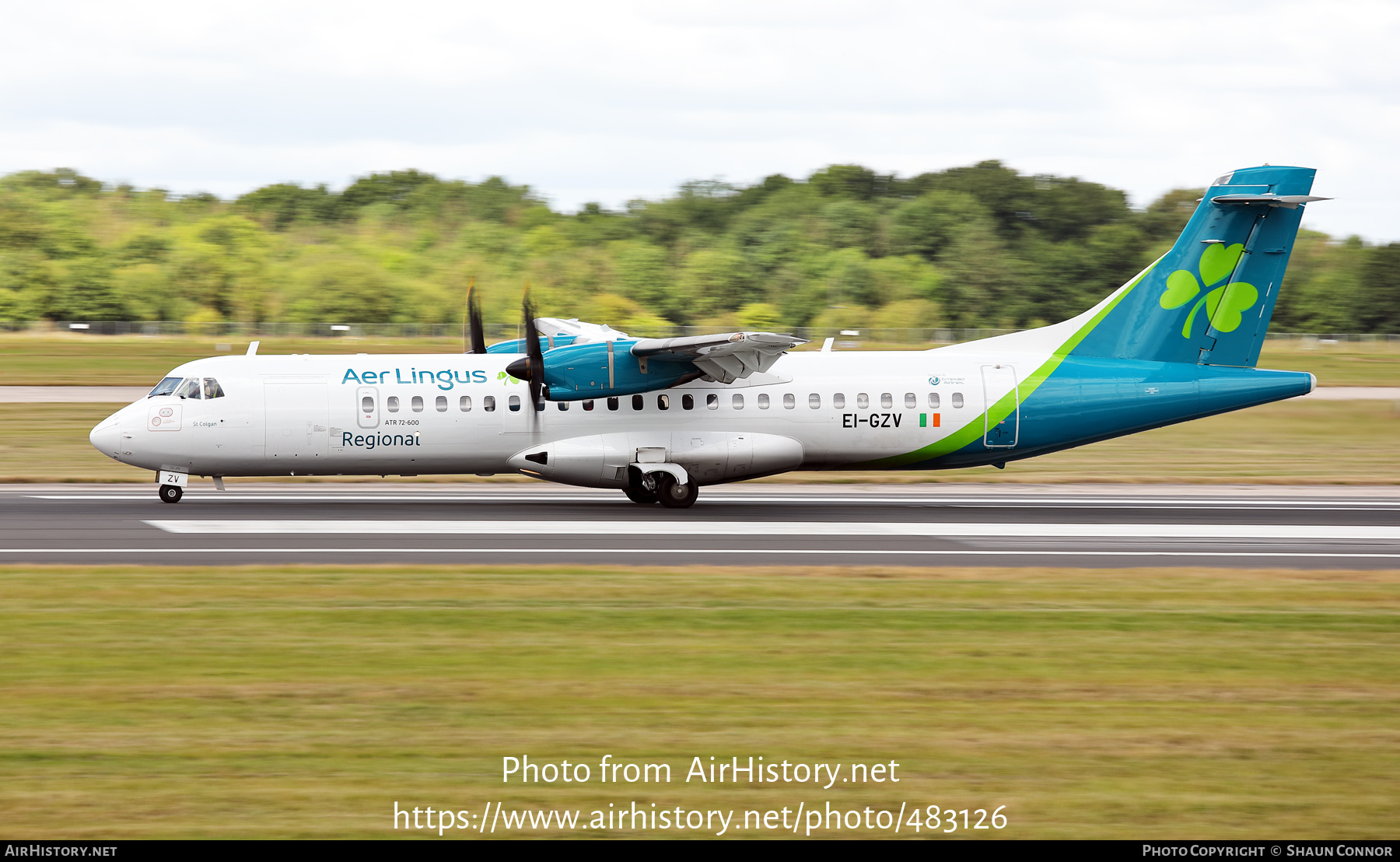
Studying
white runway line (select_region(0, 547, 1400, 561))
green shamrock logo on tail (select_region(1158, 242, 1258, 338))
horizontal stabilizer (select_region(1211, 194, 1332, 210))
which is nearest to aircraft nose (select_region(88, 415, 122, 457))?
white runway line (select_region(0, 547, 1400, 561))

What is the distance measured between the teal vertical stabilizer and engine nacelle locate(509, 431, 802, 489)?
20.6 feet

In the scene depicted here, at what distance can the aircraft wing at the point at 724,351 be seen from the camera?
69.2ft

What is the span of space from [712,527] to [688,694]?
9929 millimetres

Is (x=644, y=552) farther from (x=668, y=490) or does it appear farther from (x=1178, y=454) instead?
(x=1178, y=454)

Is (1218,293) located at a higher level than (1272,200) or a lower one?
lower

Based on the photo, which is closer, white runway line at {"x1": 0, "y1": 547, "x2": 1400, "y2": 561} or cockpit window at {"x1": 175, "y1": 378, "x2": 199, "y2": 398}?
white runway line at {"x1": 0, "y1": 547, "x2": 1400, "y2": 561}

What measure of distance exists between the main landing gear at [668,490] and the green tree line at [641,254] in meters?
43.4

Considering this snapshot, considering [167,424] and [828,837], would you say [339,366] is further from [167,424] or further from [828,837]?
[828,837]

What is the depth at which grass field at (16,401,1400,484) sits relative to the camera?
94.4ft

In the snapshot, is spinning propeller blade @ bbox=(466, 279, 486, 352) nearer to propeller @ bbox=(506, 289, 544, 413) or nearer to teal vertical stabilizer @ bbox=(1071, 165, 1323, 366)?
propeller @ bbox=(506, 289, 544, 413)

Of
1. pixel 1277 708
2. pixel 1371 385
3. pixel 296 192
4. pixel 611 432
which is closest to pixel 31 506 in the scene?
pixel 611 432

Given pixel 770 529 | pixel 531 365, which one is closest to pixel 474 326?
pixel 531 365

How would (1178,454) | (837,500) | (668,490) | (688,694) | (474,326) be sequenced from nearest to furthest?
1. (688,694)
2. (668,490)
3. (837,500)
4. (474,326)
5. (1178,454)

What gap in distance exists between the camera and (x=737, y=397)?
74.2 feet
